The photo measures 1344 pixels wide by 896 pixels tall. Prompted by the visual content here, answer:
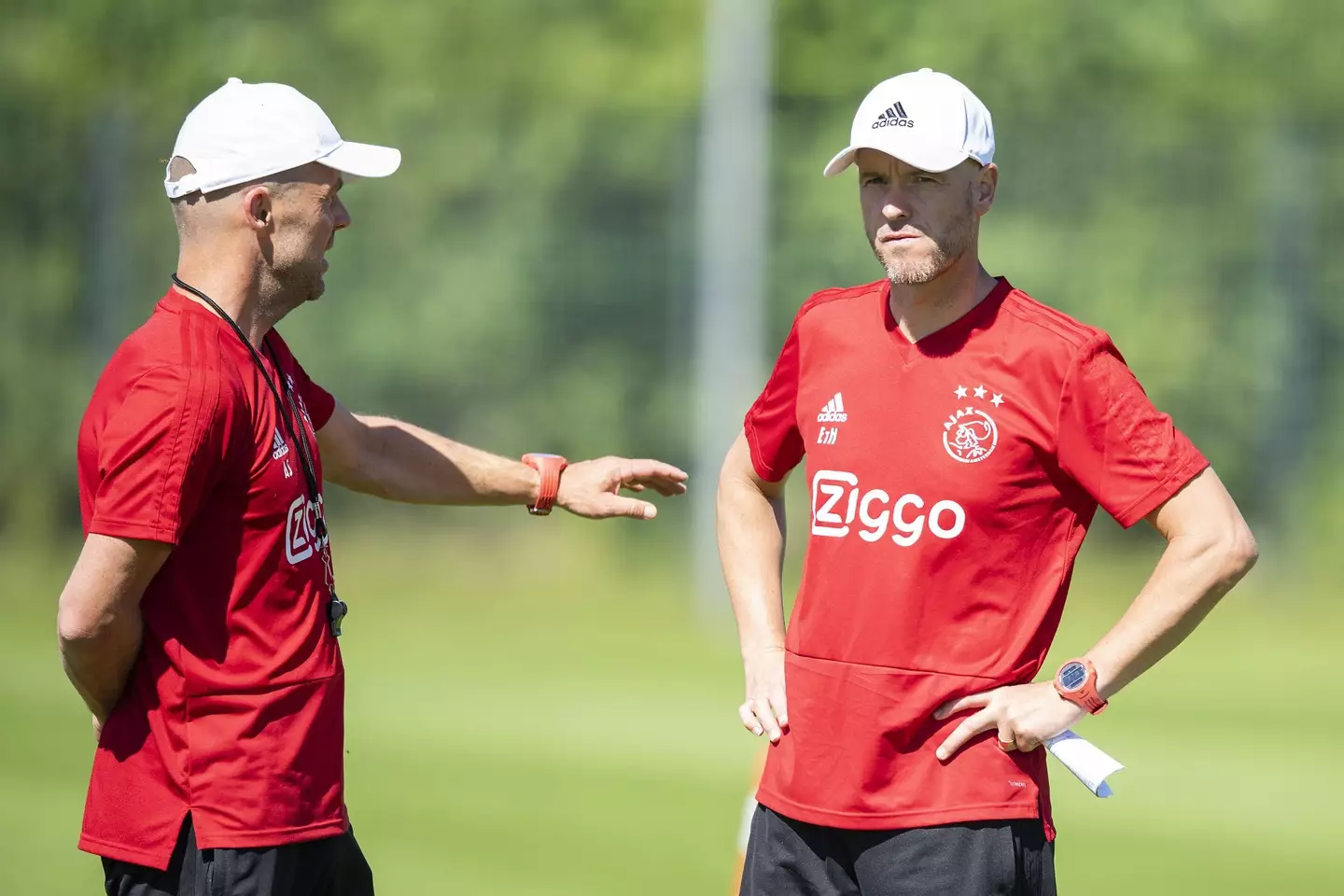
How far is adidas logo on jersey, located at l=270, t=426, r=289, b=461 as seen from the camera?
13.8 feet

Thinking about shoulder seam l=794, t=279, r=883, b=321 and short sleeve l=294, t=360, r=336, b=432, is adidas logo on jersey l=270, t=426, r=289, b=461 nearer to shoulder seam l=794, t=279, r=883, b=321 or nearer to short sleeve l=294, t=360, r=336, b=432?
short sleeve l=294, t=360, r=336, b=432

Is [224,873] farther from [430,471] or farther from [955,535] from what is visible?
[955,535]

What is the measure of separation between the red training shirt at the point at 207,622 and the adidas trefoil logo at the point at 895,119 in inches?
63.6

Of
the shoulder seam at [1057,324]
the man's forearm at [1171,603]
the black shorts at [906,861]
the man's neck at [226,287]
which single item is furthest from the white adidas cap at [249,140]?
the man's forearm at [1171,603]

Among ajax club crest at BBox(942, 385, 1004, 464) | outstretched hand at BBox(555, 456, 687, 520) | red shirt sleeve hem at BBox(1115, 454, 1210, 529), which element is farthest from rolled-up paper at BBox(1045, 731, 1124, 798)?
outstretched hand at BBox(555, 456, 687, 520)

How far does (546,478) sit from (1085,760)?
2.04 metres

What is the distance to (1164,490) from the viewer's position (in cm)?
399

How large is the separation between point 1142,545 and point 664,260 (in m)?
5.46

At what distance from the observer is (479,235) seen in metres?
18.5

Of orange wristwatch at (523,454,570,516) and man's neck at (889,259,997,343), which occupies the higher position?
man's neck at (889,259,997,343)

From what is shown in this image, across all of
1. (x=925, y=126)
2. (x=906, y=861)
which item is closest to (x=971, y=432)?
(x=925, y=126)

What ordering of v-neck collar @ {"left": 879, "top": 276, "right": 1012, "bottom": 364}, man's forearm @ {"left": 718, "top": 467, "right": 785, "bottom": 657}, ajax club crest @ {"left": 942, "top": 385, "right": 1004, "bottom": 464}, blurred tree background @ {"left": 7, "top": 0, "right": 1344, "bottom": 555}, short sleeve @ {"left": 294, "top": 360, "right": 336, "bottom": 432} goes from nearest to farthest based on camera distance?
1. ajax club crest @ {"left": 942, "top": 385, "right": 1004, "bottom": 464}
2. v-neck collar @ {"left": 879, "top": 276, "right": 1012, "bottom": 364}
3. man's forearm @ {"left": 718, "top": 467, "right": 785, "bottom": 657}
4. short sleeve @ {"left": 294, "top": 360, "right": 336, "bottom": 432}
5. blurred tree background @ {"left": 7, "top": 0, "right": 1344, "bottom": 555}

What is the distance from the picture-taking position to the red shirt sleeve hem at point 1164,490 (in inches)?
157

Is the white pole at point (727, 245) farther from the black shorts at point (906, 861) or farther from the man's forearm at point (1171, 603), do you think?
the man's forearm at point (1171, 603)
